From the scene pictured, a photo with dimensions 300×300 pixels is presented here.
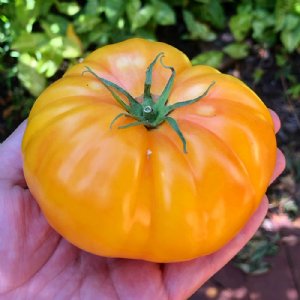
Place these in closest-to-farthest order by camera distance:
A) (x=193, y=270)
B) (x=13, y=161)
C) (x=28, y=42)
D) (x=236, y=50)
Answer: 1. (x=193, y=270)
2. (x=13, y=161)
3. (x=28, y=42)
4. (x=236, y=50)

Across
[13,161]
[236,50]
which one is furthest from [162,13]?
[13,161]

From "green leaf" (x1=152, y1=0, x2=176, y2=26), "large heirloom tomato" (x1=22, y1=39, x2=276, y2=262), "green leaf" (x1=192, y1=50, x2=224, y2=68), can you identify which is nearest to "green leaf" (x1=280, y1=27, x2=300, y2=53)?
"green leaf" (x1=192, y1=50, x2=224, y2=68)

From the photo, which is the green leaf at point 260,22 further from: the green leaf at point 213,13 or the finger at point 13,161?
the finger at point 13,161

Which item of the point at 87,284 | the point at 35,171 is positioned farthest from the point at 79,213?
the point at 87,284

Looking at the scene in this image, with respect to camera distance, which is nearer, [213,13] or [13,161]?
[13,161]

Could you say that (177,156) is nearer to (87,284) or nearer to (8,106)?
(87,284)

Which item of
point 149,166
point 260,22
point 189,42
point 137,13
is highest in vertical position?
point 149,166

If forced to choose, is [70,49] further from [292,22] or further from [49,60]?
[292,22]
